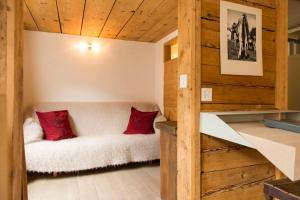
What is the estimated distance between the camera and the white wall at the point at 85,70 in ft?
12.1

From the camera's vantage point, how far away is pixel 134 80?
4.29 meters

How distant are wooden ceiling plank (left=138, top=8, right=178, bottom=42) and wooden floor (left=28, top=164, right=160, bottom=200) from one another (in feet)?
7.05

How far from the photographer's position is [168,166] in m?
2.07

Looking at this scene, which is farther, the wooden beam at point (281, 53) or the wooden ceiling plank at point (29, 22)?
the wooden ceiling plank at point (29, 22)

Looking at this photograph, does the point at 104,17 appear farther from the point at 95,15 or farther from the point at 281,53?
the point at 281,53

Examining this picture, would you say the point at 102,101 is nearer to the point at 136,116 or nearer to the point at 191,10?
the point at 136,116

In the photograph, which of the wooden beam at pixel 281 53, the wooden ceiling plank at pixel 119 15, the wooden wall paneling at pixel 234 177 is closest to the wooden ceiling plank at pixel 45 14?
the wooden ceiling plank at pixel 119 15

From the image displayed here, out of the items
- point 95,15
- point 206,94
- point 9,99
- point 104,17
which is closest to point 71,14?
point 95,15

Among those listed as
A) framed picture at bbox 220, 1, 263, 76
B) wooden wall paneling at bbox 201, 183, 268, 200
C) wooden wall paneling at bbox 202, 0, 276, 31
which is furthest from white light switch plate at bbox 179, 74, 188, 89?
wooden wall paneling at bbox 201, 183, 268, 200

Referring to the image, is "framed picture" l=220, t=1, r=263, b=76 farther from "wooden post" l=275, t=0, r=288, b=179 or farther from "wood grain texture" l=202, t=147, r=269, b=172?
"wood grain texture" l=202, t=147, r=269, b=172

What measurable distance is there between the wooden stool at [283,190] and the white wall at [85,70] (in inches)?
132

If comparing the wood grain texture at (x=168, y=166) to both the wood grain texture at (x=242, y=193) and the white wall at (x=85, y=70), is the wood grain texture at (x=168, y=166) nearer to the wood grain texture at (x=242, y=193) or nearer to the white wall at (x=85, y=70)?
the wood grain texture at (x=242, y=193)

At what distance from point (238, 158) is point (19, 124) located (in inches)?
63.3

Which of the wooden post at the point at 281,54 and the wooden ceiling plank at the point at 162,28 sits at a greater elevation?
the wooden ceiling plank at the point at 162,28
